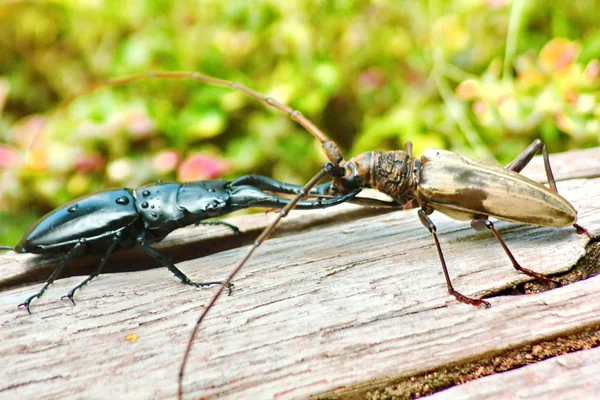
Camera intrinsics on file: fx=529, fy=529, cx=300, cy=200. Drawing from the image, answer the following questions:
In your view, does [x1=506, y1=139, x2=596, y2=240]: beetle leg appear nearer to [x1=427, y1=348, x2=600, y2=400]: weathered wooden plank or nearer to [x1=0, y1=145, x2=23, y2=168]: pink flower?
[x1=427, y1=348, x2=600, y2=400]: weathered wooden plank

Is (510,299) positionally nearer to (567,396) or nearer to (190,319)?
(567,396)

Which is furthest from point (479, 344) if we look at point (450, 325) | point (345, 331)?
point (345, 331)

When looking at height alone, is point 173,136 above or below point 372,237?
above

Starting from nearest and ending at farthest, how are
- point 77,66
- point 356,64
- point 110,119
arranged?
point 110,119, point 356,64, point 77,66

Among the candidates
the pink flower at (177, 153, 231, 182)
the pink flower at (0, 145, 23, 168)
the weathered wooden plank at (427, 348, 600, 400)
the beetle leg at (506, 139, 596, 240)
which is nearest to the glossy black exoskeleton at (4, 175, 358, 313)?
the beetle leg at (506, 139, 596, 240)

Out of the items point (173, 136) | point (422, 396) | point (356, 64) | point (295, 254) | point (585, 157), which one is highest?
point (356, 64)

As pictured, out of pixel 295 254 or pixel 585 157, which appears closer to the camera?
pixel 295 254

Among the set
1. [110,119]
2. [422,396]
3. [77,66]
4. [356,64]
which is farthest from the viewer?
[77,66]
